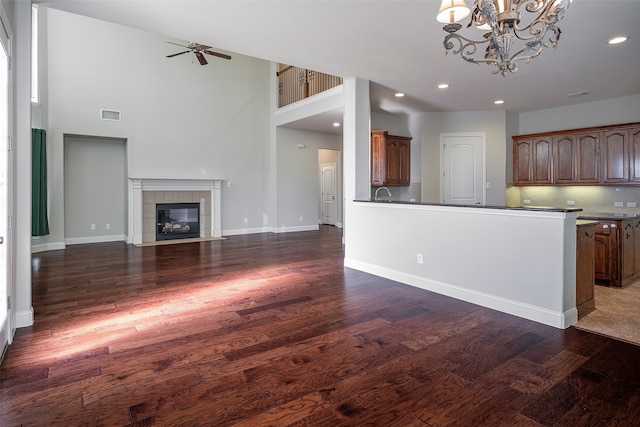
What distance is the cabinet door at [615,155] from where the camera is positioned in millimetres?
5996

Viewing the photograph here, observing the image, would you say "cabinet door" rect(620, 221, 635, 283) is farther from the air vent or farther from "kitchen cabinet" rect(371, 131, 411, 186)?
the air vent

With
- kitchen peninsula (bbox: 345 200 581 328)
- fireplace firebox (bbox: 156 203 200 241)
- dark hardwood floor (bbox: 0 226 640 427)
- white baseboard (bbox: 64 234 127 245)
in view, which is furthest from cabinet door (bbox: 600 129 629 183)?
white baseboard (bbox: 64 234 127 245)

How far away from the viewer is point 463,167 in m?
7.73

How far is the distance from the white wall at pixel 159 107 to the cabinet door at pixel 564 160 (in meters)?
6.63

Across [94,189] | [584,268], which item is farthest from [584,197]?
[94,189]

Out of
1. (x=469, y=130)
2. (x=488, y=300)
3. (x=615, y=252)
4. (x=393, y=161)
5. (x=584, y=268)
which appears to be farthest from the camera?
(x=469, y=130)

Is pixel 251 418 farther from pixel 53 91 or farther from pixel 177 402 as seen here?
Answer: pixel 53 91

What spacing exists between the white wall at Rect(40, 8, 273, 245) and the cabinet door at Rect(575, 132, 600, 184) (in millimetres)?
6953

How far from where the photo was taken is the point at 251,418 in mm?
1857

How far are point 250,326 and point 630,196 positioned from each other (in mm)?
6824

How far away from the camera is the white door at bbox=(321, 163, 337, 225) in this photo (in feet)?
38.2

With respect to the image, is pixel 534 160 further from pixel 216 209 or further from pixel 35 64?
pixel 35 64

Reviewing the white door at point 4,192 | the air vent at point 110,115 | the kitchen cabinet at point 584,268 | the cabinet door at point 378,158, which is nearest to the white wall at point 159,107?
the air vent at point 110,115

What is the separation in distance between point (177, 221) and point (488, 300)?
714 centimetres
